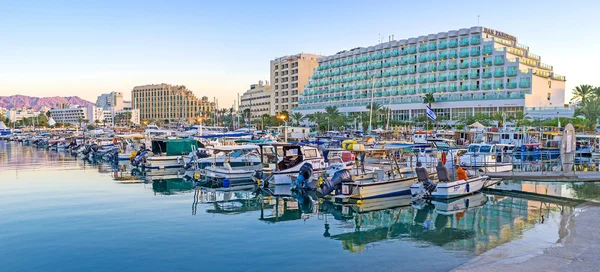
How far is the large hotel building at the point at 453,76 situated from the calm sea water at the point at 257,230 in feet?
201

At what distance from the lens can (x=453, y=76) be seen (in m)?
106

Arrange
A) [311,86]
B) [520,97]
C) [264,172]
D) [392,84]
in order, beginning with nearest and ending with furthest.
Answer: [264,172], [520,97], [392,84], [311,86]

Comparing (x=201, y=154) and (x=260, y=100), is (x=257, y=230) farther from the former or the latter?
(x=260, y=100)

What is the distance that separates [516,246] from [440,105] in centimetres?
9291

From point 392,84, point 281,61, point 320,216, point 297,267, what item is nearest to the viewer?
point 297,267

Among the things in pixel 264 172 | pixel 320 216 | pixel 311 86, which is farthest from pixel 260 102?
pixel 320 216

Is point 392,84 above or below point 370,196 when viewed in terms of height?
above

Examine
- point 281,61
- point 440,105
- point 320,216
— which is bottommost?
point 320,216

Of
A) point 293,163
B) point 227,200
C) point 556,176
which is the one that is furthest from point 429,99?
point 227,200

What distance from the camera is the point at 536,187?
92.6 feet

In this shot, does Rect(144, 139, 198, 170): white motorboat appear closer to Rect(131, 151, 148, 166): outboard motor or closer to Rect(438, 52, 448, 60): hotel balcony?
Rect(131, 151, 148, 166): outboard motor

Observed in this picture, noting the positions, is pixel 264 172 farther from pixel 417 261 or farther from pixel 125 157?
pixel 125 157

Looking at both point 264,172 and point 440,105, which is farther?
point 440,105

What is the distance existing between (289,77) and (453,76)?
68.3m
